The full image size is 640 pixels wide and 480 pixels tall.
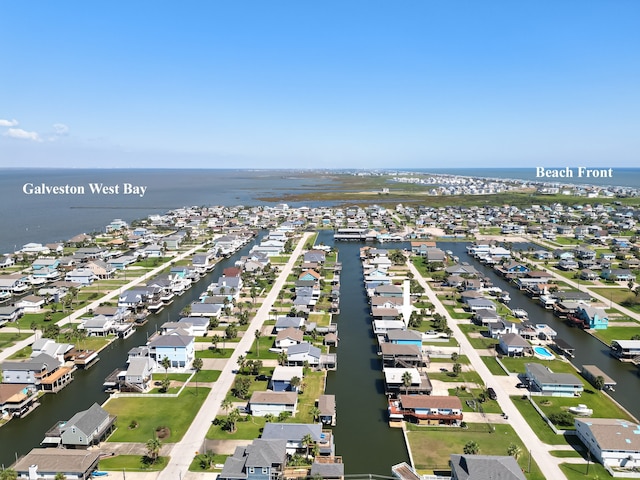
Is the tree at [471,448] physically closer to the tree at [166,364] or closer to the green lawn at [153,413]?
the green lawn at [153,413]

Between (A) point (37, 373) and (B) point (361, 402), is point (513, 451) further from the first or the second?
(A) point (37, 373)

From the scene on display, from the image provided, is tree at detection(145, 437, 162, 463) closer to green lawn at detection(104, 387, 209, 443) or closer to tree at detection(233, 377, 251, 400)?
green lawn at detection(104, 387, 209, 443)

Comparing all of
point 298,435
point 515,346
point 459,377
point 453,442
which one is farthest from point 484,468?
point 515,346

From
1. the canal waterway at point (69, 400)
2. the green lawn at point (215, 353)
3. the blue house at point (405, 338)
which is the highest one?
the blue house at point (405, 338)

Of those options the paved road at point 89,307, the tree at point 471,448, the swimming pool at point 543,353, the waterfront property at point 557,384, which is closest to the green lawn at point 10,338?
the paved road at point 89,307

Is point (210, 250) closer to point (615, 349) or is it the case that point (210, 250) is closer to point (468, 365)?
point (468, 365)

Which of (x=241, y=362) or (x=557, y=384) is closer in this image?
(x=557, y=384)

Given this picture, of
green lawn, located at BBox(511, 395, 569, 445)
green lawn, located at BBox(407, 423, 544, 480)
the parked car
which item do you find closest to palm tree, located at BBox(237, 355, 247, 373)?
green lawn, located at BBox(407, 423, 544, 480)
